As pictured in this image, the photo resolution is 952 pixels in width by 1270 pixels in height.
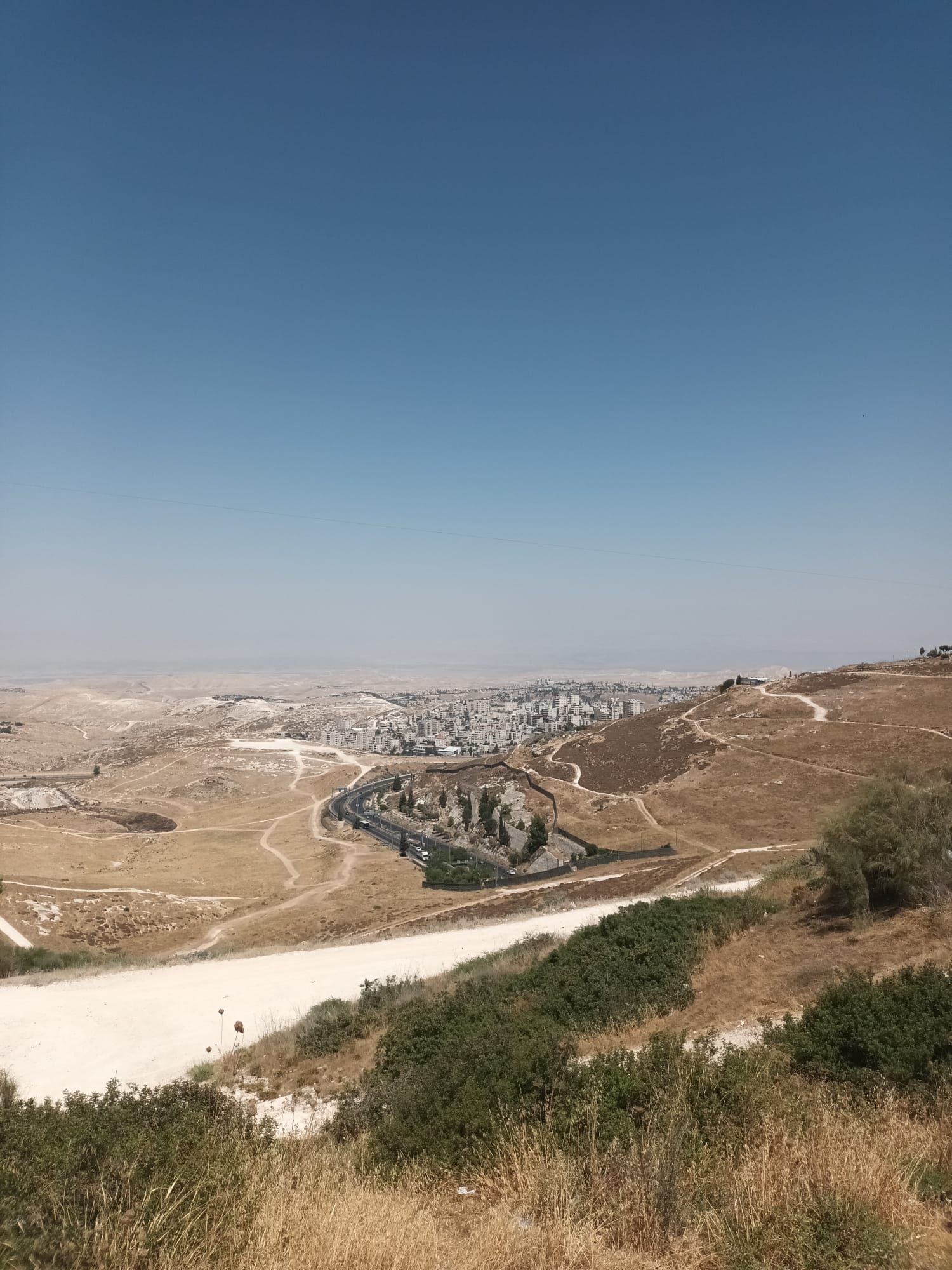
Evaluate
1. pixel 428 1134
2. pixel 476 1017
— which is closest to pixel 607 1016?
pixel 476 1017

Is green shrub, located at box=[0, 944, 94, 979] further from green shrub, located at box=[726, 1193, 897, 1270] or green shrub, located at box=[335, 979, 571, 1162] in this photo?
green shrub, located at box=[726, 1193, 897, 1270]

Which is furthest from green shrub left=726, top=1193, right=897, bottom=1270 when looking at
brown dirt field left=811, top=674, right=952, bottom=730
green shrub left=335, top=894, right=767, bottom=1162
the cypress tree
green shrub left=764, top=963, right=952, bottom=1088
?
brown dirt field left=811, top=674, right=952, bottom=730

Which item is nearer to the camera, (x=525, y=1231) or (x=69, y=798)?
(x=525, y=1231)

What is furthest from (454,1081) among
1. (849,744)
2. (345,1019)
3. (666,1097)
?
(849,744)

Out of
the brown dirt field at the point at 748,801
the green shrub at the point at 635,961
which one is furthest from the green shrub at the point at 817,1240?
the brown dirt field at the point at 748,801

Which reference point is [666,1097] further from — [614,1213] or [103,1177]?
[103,1177]

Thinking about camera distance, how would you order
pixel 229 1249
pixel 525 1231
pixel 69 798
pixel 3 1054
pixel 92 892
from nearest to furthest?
pixel 229 1249, pixel 525 1231, pixel 3 1054, pixel 92 892, pixel 69 798

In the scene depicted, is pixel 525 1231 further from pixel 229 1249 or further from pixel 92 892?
pixel 92 892
